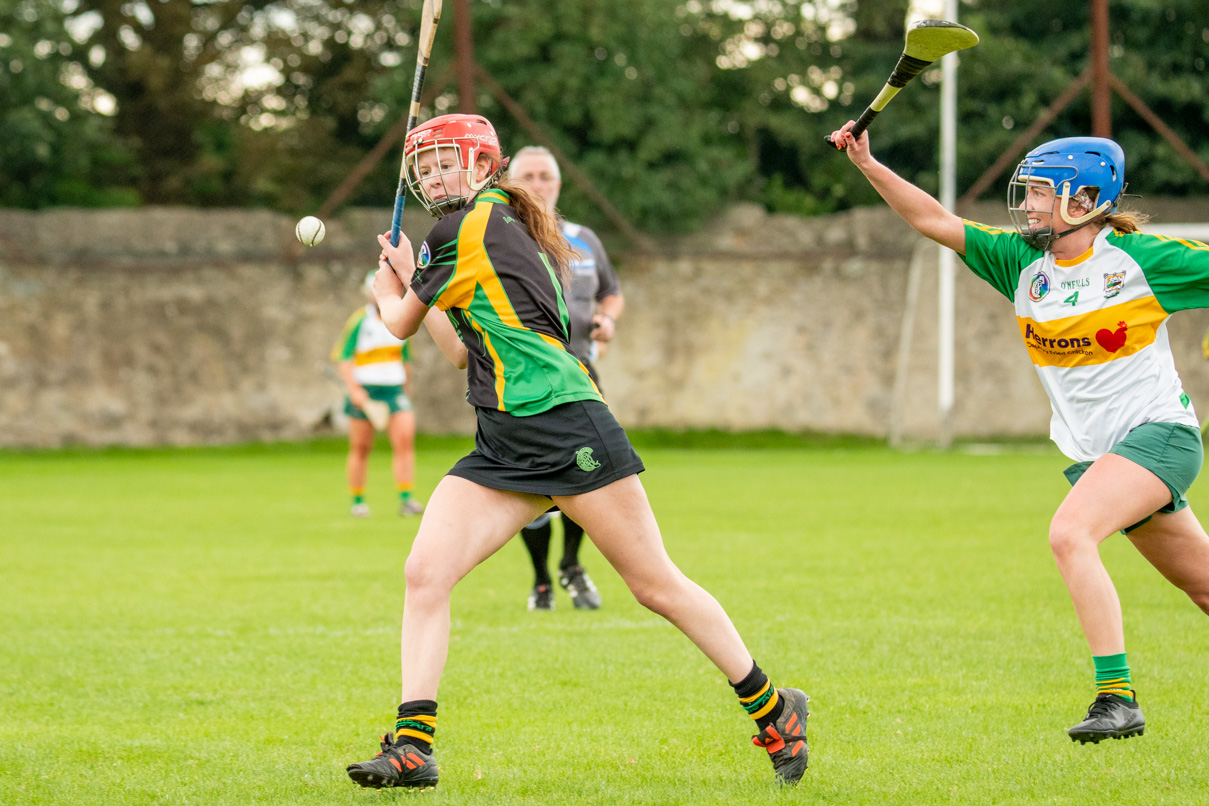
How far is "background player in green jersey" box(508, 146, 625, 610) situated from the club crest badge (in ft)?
10.1

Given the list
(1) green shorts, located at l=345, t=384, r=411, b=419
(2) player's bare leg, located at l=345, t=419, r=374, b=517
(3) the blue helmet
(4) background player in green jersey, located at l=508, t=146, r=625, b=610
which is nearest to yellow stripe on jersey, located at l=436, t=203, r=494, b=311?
(3) the blue helmet

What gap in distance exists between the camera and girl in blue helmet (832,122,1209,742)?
4359mm

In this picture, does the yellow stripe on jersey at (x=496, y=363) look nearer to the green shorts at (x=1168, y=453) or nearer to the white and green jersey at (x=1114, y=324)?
the white and green jersey at (x=1114, y=324)

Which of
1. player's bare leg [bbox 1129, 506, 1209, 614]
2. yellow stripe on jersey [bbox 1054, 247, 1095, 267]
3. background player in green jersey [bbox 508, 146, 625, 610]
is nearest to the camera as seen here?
player's bare leg [bbox 1129, 506, 1209, 614]

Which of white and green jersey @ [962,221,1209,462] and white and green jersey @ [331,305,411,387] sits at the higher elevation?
white and green jersey @ [962,221,1209,462]

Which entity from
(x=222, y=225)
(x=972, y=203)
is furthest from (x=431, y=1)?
(x=972, y=203)

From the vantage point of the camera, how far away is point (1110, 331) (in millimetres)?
4520

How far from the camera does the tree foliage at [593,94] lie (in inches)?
891

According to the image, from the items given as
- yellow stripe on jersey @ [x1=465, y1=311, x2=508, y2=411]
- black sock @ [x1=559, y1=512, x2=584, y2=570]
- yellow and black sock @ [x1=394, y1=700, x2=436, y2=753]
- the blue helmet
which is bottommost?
black sock @ [x1=559, y1=512, x2=584, y2=570]

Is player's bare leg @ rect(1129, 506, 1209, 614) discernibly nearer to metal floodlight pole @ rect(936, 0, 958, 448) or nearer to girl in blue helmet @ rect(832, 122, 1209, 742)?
girl in blue helmet @ rect(832, 122, 1209, 742)

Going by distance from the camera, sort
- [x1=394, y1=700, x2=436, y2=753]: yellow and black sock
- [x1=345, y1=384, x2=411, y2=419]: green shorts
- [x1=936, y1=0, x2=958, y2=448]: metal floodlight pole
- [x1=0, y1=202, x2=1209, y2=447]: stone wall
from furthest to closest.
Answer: [x1=0, y1=202, x2=1209, y2=447]: stone wall, [x1=936, y1=0, x2=958, y2=448]: metal floodlight pole, [x1=345, y1=384, x2=411, y2=419]: green shorts, [x1=394, y1=700, x2=436, y2=753]: yellow and black sock

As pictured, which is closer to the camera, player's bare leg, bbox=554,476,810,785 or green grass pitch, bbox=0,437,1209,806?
player's bare leg, bbox=554,476,810,785

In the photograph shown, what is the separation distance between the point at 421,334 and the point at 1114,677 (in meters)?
16.9

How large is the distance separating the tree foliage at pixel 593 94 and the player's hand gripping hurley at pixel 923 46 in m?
17.8
